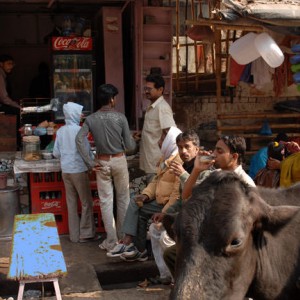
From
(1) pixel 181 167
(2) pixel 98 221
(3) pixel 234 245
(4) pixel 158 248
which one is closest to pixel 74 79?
(2) pixel 98 221

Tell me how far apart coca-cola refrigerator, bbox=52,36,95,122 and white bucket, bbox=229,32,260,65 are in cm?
307

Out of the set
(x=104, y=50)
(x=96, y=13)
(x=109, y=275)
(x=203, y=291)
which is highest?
(x=96, y=13)

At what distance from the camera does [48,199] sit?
746 cm

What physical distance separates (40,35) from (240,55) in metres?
6.37

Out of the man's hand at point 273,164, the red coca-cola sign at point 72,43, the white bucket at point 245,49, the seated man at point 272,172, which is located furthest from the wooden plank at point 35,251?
the red coca-cola sign at point 72,43

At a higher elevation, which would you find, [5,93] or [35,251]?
[5,93]

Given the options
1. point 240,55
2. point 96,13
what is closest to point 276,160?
point 240,55

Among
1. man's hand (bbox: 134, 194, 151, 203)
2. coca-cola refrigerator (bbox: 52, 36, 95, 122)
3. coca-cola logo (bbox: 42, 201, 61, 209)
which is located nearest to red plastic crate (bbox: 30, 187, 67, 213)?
coca-cola logo (bbox: 42, 201, 61, 209)

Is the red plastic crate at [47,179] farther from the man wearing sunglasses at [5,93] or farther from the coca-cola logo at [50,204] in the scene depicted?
the man wearing sunglasses at [5,93]

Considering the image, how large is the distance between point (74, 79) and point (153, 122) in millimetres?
2816

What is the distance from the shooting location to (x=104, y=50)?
9.77 meters

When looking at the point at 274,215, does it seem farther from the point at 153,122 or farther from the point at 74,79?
the point at 74,79

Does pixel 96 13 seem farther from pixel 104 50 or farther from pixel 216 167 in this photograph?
pixel 216 167

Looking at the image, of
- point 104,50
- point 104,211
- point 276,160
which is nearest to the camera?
point 276,160
